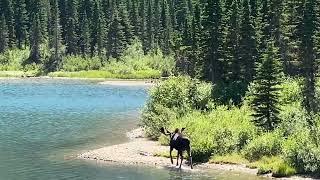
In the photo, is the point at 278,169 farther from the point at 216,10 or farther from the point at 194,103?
the point at 216,10

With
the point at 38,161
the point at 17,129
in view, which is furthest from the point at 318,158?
the point at 17,129

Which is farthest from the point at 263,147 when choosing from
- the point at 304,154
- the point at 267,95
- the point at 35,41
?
the point at 35,41

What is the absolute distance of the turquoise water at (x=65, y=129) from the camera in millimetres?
40656

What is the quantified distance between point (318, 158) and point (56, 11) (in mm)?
152161

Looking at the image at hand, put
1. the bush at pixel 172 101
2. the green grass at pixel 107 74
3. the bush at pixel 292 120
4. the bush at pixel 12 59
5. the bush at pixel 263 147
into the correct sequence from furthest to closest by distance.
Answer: the bush at pixel 12 59
the green grass at pixel 107 74
the bush at pixel 172 101
the bush at pixel 292 120
the bush at pixel 263 147

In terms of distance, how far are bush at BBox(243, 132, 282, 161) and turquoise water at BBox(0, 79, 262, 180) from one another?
421cm

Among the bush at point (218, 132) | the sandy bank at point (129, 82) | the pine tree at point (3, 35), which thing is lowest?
the sandy bank at point (129, 82)

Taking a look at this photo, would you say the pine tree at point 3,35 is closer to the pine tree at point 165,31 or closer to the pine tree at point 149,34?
the pine tree at point 149,34

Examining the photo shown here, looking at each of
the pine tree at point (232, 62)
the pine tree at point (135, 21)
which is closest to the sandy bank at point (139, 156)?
the pine tree at point (232, 62)

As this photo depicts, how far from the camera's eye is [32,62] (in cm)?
17538

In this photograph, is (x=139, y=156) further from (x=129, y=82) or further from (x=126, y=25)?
(x=126, y=25)

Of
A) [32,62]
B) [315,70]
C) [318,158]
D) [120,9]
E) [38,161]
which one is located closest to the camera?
[318,158]

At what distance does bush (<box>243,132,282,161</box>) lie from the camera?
42.7 m

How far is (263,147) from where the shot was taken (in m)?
43.2
